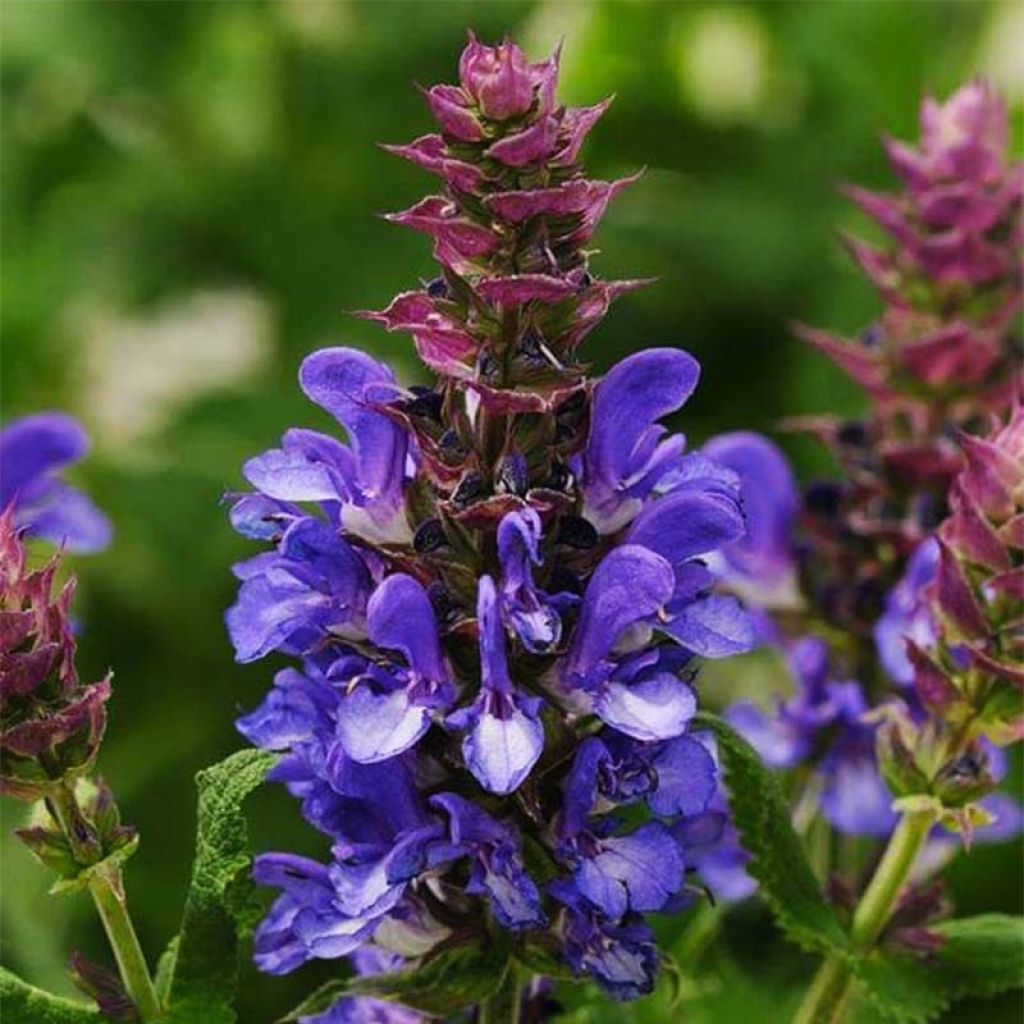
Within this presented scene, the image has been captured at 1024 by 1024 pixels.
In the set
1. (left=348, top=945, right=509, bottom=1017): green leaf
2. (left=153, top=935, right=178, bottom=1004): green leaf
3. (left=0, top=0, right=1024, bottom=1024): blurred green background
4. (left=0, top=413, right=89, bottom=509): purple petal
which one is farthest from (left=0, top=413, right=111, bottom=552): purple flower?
(left=0, top=0, right=1024, bottom=1024): blurred green background

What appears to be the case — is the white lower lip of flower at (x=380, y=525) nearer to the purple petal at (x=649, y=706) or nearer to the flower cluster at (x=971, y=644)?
the purple petal at (x=649, y=706)

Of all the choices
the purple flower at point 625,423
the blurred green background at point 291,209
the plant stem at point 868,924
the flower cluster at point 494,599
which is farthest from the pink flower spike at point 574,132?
the blurred green background at point 291,209

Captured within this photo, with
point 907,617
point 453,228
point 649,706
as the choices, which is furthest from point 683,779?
point 907,617

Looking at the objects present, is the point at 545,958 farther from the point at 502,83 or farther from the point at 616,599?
the point at 502,83

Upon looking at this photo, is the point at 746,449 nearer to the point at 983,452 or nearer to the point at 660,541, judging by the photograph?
the point at 983,452

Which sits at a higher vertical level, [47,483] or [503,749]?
[47,483]
